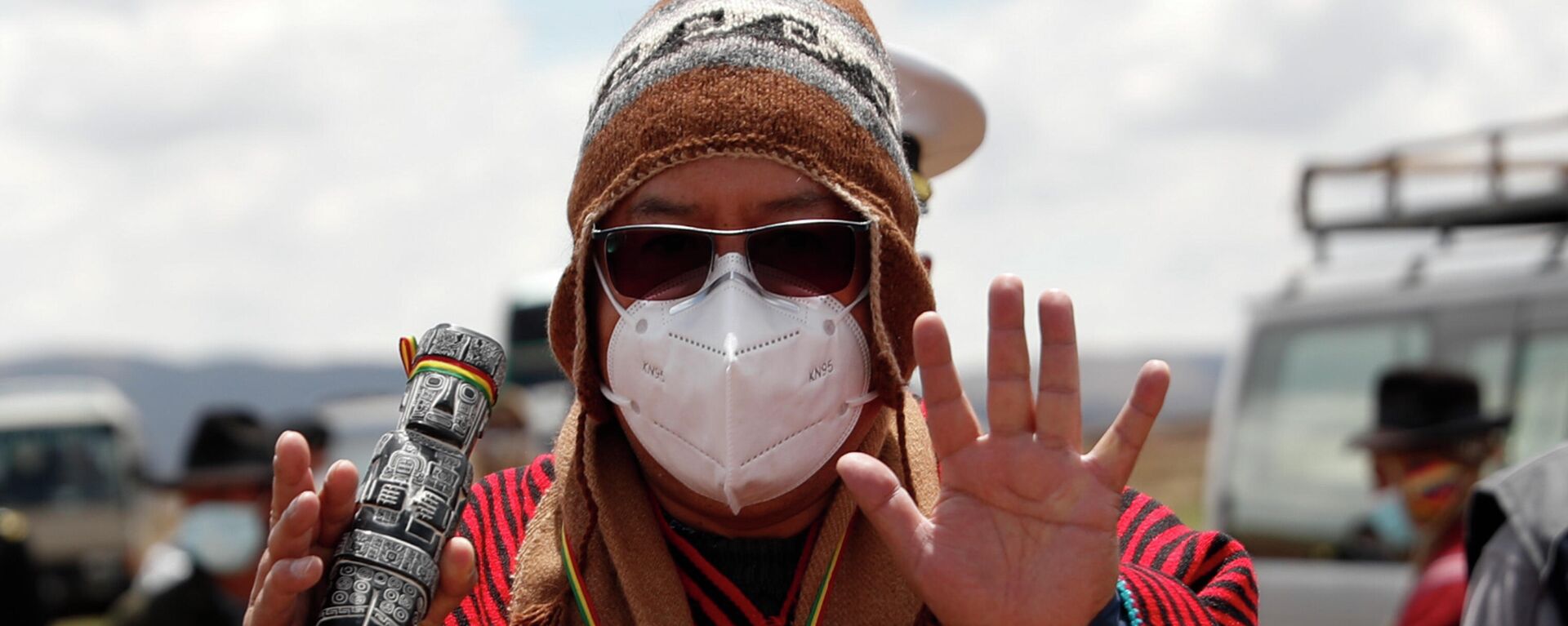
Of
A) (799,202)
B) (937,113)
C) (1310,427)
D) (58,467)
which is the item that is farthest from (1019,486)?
(58,467)

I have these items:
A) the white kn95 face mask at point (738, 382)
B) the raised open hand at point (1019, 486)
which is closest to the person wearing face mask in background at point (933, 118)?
the white kn95 face mask at point (738, 382)

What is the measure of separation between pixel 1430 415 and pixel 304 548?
480 centimetres

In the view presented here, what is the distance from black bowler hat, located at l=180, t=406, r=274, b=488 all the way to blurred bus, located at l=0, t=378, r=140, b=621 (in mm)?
13402

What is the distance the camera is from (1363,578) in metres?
6.07

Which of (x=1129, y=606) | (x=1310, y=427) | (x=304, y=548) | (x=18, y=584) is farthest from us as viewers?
(x=1310, y=427)

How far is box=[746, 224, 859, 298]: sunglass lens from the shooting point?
7.12 feet

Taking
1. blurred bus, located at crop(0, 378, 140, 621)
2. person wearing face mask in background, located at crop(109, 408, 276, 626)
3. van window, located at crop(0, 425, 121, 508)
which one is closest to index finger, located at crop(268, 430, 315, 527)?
person wearing face mask in background, located at crop(109, 408, 276, 626)

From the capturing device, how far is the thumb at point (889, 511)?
190cm

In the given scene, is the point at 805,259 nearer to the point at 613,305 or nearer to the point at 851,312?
the point at 851,312

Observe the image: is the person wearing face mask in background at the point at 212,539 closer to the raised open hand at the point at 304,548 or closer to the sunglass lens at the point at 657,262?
the sunglass lens at the point at 657,262

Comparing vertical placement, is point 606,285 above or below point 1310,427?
above

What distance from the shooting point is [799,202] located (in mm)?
2178

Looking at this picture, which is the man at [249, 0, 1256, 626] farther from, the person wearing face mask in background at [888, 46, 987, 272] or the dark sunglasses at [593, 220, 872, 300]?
the person wearing face mask in background at [888, 46, 987, 272]

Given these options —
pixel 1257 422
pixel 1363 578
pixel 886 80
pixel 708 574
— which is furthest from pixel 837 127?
pixel 1257 422
